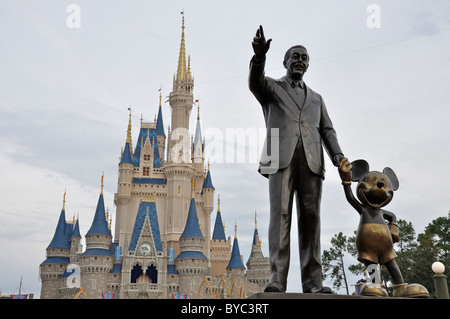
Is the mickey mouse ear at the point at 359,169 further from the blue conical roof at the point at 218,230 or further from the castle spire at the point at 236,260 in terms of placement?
the blue conical roof at the point at 218,230

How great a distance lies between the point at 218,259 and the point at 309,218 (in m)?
54.0

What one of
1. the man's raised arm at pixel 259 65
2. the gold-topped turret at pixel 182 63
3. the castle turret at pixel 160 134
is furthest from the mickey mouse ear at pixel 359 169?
the castle turret at pixel 160 134

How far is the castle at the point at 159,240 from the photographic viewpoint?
45688 millimetres

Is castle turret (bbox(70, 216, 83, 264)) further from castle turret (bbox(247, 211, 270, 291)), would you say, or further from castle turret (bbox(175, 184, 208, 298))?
castle turret (bbox(247, 211, 270, 291))

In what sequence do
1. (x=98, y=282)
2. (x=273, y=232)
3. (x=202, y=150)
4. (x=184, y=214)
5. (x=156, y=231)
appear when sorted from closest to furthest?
(x=273, y=232), (x=98, y=282), (x=156, y=231), (x=184, y=214), (x=202, y=150)

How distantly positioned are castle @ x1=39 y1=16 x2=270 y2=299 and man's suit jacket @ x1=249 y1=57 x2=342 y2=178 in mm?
36605

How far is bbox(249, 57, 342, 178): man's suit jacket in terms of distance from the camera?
5031mm

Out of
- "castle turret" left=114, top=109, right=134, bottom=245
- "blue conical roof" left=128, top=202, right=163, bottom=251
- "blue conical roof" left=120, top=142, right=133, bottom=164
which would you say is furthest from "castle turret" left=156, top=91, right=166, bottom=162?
"blue conical roof" left=128, top=202, right=163, bottom=251

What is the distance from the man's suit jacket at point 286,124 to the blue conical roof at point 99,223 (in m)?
44.7
